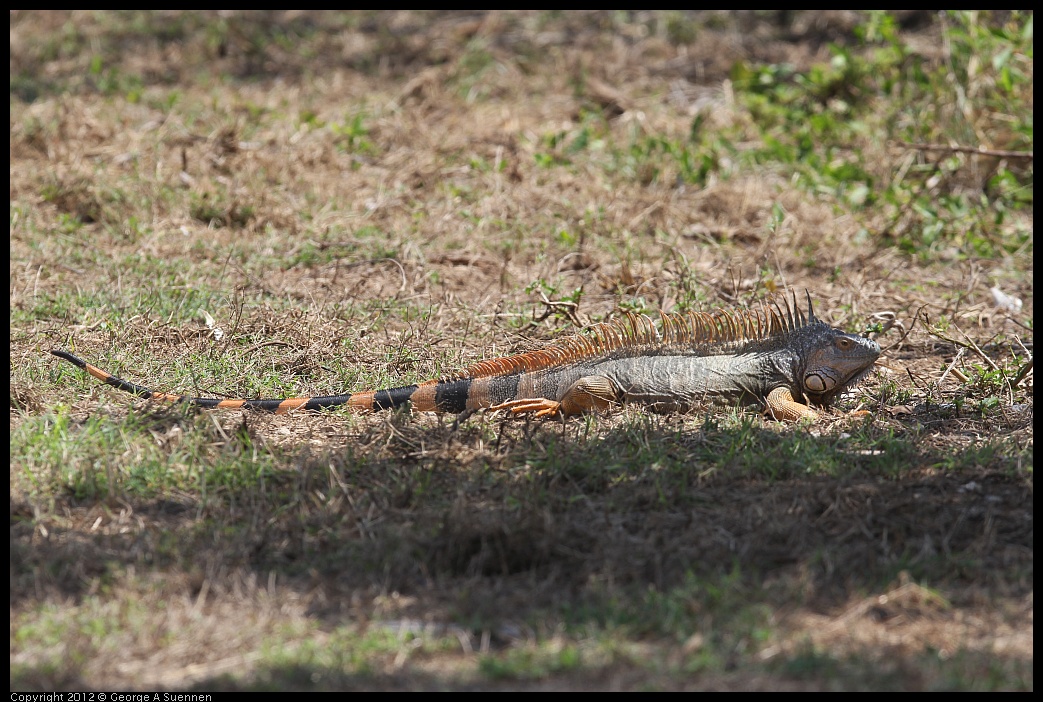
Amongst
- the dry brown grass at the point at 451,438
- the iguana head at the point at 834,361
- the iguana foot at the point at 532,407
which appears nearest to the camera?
the dry brown grass at the point at 451,438

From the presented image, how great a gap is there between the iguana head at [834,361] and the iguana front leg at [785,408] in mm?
192

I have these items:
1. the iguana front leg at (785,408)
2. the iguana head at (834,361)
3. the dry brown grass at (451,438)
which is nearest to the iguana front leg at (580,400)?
the dry brown grass at (451,438)

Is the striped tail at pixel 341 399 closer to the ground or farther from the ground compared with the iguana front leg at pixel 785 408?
farther from the ground

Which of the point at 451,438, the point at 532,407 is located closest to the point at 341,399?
the point at 451,438

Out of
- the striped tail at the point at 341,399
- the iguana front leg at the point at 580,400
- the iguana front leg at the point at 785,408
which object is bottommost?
the iguana front leg at the point at 785,408

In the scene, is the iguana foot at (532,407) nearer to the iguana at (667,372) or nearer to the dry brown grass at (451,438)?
the iguana at (667,372)

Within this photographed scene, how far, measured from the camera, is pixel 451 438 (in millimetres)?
4980

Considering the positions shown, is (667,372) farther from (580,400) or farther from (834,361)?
(834,361)

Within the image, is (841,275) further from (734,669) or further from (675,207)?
(734,669)

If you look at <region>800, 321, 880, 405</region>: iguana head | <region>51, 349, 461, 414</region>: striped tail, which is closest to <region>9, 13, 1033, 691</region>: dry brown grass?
<region>51, 349, 461, 414</region>: striped tail

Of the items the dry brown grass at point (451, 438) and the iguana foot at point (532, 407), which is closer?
the dry brown grass at point (451, 438)

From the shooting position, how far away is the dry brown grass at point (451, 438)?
366cm

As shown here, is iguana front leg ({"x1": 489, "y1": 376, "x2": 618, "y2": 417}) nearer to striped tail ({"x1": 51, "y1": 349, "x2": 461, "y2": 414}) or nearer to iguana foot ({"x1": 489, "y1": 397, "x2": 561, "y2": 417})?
iguana foot ({"x1": 489, "y1": 397, "x2": 561, "y2": 417})

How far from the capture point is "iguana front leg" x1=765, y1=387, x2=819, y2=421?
5.54m
